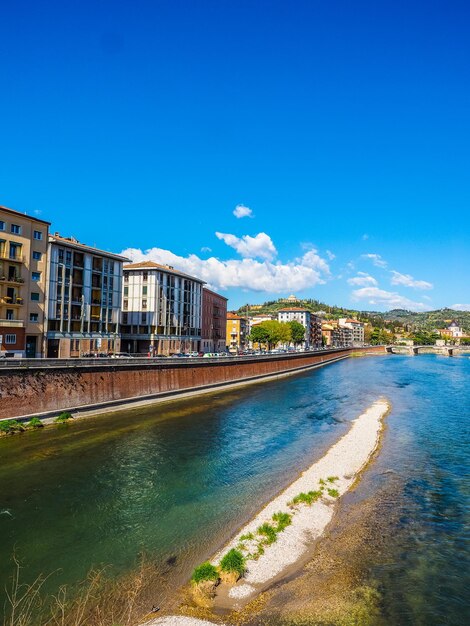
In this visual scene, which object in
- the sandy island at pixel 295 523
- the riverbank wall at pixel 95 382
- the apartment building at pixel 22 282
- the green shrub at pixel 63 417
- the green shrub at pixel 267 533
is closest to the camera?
the sandy island at pixel 295 523

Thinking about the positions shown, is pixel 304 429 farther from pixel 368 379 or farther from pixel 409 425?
pixel 368 379

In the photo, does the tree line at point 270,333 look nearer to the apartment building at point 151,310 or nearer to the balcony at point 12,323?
the apartment building at point 151,310

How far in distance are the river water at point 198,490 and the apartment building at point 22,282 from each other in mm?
19343

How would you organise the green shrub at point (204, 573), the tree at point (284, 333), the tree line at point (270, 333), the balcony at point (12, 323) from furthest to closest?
the tree at point (284, 333) → the tree line at point (270, 333) → the balcony at point (12, 323) → the green shrub at point (204, 573)

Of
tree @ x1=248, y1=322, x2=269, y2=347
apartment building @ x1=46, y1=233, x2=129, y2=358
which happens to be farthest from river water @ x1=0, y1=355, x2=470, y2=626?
tree @ x1=248, y1=322, x2=269, y2=347

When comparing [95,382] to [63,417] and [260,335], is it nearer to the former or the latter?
[63,417]

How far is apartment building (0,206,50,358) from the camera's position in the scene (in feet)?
159

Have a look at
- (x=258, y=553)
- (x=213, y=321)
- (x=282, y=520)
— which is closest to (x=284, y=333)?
(x=213, y=321)

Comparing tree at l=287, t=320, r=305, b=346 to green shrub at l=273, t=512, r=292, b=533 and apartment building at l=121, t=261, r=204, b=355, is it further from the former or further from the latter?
green shrub at l=273, t=512, r=292, b=533

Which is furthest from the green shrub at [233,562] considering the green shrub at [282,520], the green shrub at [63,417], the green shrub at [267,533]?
the green shrub at [63,417]

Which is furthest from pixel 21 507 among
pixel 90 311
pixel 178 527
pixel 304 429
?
pixel 90 311

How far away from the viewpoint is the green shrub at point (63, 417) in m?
36.1

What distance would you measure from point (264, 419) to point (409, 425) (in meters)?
14.5

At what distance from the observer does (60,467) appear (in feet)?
82.7
